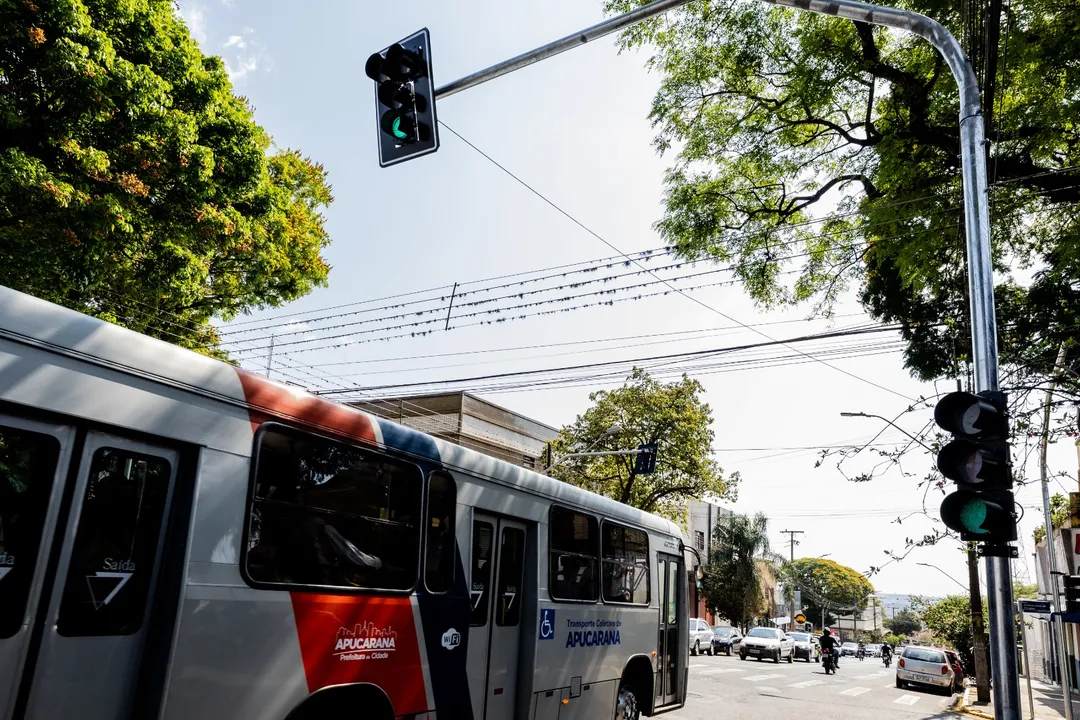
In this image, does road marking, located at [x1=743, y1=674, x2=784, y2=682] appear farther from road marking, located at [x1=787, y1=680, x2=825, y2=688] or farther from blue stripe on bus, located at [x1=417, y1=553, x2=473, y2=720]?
blue stripe on bus, located at [x1=417, y1=553, x2=473, y2=720]

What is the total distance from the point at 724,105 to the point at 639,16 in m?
6.97

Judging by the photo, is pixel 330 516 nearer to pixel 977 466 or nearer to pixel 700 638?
pixel 977 466

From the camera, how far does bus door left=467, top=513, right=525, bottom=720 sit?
671 centimetres

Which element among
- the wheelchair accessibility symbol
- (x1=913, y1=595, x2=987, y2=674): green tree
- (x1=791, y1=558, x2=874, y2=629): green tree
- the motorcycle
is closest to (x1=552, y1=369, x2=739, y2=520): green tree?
the motorcycle

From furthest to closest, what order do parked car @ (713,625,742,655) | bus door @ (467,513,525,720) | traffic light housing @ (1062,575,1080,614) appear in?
parked car @ (713,625,742,655), traffic light housing @ (1062,575,1080,614), bus door @ (467,513,525,720)

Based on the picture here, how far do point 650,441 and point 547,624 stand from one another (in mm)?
23204

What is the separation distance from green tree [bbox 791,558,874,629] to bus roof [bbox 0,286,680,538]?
99.6 m

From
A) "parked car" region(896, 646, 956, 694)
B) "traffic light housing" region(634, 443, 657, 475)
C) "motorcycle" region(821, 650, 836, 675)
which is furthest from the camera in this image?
"motorcycle" region(821, 650, 836, 675)

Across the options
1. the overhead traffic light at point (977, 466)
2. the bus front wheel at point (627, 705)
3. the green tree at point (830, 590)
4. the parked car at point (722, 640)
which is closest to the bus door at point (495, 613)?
the bus front wheel at point (627, 705)

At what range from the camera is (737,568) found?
48.3m

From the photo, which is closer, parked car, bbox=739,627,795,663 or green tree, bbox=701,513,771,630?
parked car, bbox=739,627,795,663

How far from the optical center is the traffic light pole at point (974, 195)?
4848 mm

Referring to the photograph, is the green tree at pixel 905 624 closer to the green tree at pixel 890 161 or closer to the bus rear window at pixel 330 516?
the green tree at pixel 890 161

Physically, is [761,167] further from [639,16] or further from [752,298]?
[639,16]
